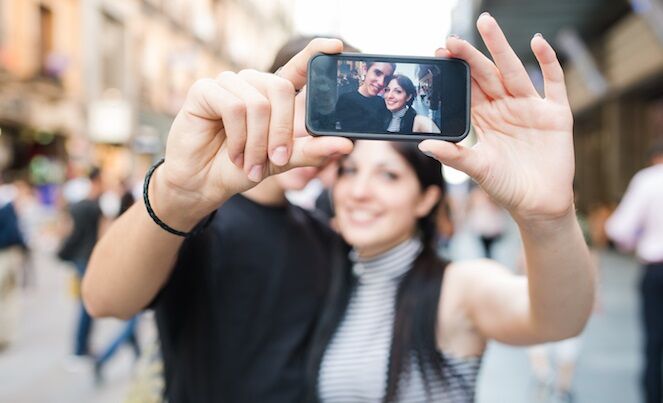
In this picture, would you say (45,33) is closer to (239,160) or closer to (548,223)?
(239,160)

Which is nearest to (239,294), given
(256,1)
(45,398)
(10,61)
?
(45,398)

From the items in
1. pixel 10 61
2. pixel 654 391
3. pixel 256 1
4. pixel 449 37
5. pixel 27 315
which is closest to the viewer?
pixel 449 37

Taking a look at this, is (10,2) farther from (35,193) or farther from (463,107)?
(463,107)

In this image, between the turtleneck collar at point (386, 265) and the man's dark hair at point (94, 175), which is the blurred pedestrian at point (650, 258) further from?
the man's dark hair at point (94, 175)

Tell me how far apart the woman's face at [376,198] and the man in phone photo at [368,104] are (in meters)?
0.89

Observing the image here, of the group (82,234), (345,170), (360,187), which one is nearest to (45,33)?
(82,234)

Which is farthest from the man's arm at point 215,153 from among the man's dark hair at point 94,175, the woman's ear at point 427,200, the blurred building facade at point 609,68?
the blurred building facade at point 609,68

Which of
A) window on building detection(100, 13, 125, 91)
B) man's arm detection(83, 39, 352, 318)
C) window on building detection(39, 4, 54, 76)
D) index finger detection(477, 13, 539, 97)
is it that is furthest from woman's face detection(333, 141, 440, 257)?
window on building detection(100, 13, 125, 91)

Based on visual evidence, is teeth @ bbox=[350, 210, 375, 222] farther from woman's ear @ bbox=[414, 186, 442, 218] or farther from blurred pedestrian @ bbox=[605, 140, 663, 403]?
blurred pedestrian @ bbox=[605, 140, 663, 403]

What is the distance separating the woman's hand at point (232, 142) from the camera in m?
1.26

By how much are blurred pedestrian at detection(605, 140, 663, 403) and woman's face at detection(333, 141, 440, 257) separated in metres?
2.62

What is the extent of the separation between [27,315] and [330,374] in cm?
718

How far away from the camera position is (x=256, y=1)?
4050cm

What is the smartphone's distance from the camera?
1.34 metres
